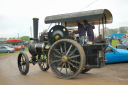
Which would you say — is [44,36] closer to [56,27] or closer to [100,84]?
[56,27]

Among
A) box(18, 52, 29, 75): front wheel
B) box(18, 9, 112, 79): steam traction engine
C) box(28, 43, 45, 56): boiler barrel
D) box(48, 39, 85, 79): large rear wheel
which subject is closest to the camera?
box(18, 9, 112, 79): steam traction engine

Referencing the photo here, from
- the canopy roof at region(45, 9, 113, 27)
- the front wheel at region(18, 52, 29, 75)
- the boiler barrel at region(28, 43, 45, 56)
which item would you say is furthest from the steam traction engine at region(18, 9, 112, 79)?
the front wheel at region(18, 52, 29, 75)

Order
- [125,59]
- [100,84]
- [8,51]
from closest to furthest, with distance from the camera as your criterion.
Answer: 1. [100,84]
2. [125,59]
3. [8,51]

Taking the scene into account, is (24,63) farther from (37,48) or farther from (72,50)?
(72,50)

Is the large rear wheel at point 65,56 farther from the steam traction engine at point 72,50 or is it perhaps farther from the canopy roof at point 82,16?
the canopy roof at point 82,16

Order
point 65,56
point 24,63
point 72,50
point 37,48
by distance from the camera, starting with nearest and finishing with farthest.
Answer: point 65,56
point 72,50
point 24,63
point 37,48

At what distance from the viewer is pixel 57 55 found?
20.2 feet

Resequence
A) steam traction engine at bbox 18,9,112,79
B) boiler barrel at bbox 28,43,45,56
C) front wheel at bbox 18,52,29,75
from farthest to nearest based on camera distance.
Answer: boiler barrel at bbox 28,43,45,56
front wheel at bbox 18,52,29,75
steam traction engine at bbox 18,9,112,79

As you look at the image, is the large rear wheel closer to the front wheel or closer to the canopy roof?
the canopy roof

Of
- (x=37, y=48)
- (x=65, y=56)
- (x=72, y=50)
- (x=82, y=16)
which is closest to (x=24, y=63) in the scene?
(x=37, y=48)

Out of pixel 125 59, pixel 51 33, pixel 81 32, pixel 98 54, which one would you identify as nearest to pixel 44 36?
pixel 51 33

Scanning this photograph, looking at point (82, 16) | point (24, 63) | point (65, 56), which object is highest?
point (82, 16)

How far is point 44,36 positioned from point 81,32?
1.72 m

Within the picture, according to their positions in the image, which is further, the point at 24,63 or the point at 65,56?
the point at 24,63
